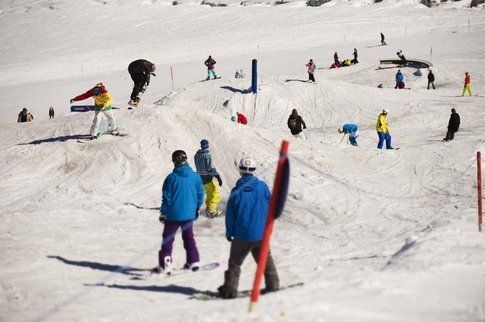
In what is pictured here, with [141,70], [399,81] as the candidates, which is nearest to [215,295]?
Result: [141,70]

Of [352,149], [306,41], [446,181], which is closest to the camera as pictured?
[446,181]

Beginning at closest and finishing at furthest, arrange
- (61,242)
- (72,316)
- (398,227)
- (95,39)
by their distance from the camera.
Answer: (72,316), (61,242), (398,227), (95,39)

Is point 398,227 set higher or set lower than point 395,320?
lower

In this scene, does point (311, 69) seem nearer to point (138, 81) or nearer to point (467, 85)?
point (467, 85)

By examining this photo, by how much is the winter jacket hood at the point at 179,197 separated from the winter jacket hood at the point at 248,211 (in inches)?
51.3

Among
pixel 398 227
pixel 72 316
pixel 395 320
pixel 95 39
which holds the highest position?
pixel 95 39

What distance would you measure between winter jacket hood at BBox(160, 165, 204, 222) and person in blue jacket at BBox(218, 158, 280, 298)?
1.30 meters

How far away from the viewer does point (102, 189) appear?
43.3 feet

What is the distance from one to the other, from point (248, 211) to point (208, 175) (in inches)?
205

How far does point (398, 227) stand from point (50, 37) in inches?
2590

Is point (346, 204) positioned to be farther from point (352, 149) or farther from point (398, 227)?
point (352, 149)

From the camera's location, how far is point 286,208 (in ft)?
40.5

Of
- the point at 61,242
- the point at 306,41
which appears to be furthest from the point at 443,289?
the point at 306,41

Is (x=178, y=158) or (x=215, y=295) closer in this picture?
(x=215, y=295)
